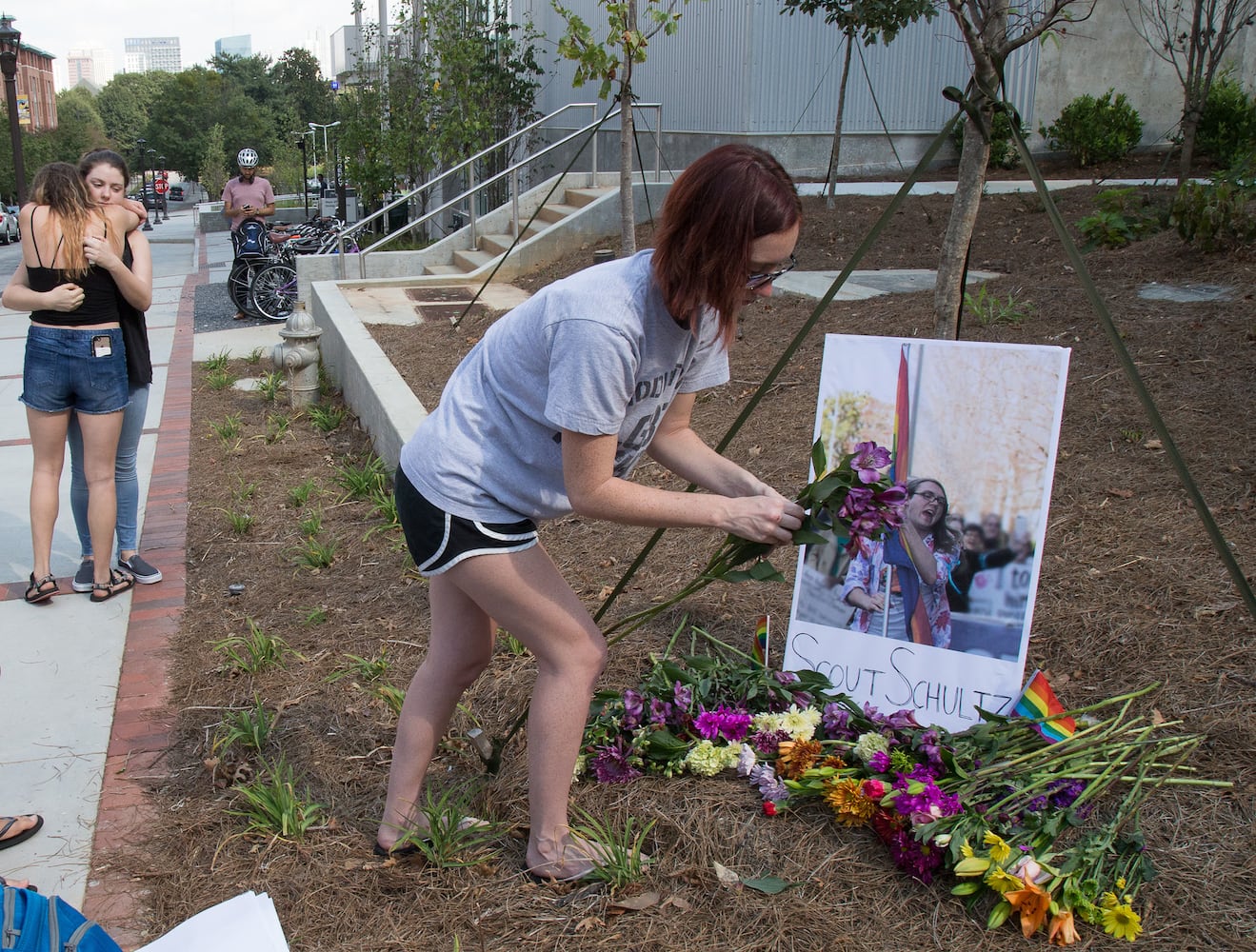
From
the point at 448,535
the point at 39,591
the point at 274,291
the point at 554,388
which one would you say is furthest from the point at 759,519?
the point at 274,291

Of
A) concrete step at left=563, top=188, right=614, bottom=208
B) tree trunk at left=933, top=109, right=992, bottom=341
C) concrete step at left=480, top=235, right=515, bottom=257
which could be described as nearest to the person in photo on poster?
tree trunk at left=933, top=109, right=992, bottom=341

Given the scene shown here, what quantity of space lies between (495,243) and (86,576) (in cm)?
884

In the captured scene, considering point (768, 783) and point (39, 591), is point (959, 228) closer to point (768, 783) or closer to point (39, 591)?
point (768, 783)

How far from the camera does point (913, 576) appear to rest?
2916 mm

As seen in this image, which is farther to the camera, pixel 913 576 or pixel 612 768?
pixel 913 576

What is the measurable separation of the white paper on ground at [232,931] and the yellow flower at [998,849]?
1.49 meters

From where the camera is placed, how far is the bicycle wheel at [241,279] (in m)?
12.1

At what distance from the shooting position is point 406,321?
30.5ft

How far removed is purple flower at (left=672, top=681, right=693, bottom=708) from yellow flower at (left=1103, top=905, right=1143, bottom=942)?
1137 mm

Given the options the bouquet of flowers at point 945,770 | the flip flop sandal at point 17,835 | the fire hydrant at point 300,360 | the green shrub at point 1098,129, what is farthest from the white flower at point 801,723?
the green shrub at point 1098,129

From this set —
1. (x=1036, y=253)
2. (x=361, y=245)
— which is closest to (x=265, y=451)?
(x=1036, y=253)

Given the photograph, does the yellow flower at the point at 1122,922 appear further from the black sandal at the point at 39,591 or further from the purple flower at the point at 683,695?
the black sandal at the point at 39,591

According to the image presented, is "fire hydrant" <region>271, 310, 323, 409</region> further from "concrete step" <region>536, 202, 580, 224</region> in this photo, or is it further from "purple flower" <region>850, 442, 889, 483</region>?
"purple flower" <region>850, 442, 889, 483</region>

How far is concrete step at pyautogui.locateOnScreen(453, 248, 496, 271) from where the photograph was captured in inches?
482
